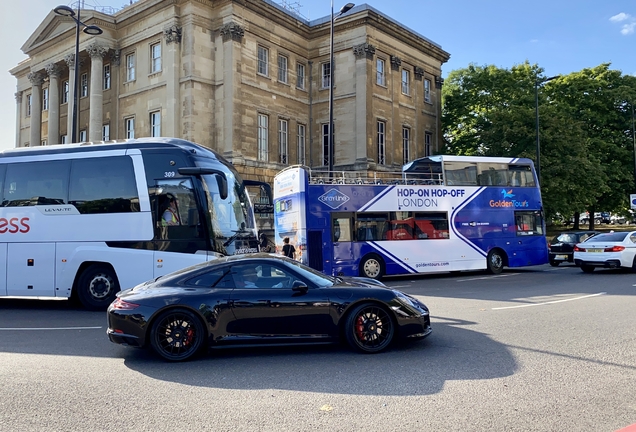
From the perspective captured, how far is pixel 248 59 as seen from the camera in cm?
3309

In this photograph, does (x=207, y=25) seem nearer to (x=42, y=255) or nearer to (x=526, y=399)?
(x=42, y=255)

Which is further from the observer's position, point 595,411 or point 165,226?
point 165,226

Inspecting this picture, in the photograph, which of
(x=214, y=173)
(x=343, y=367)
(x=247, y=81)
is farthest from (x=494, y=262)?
(x=247, y=81)

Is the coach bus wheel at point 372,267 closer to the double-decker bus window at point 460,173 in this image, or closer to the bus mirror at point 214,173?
the double-decker bus window at point 460,173

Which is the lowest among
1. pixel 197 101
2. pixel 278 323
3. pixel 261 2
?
pixel 278 323

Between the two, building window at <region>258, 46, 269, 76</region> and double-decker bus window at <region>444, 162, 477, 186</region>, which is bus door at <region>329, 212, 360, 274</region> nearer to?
double-decker bus window at <region>444, 162, 477, 186</region>

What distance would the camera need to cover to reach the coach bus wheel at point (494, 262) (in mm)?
19344

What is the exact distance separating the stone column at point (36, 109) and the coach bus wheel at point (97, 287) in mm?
36845

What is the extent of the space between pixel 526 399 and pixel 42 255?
1052cm

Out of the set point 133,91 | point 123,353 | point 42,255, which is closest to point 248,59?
point 133,91

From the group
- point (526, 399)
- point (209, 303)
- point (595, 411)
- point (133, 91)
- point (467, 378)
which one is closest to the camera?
point (595, 411)

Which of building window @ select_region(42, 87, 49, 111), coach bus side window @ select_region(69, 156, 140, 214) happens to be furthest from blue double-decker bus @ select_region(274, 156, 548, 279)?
building window @ select_region(42, 87, 49, 111)

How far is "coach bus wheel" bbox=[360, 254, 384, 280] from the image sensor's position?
17.1 meters

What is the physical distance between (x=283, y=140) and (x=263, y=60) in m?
5.58
